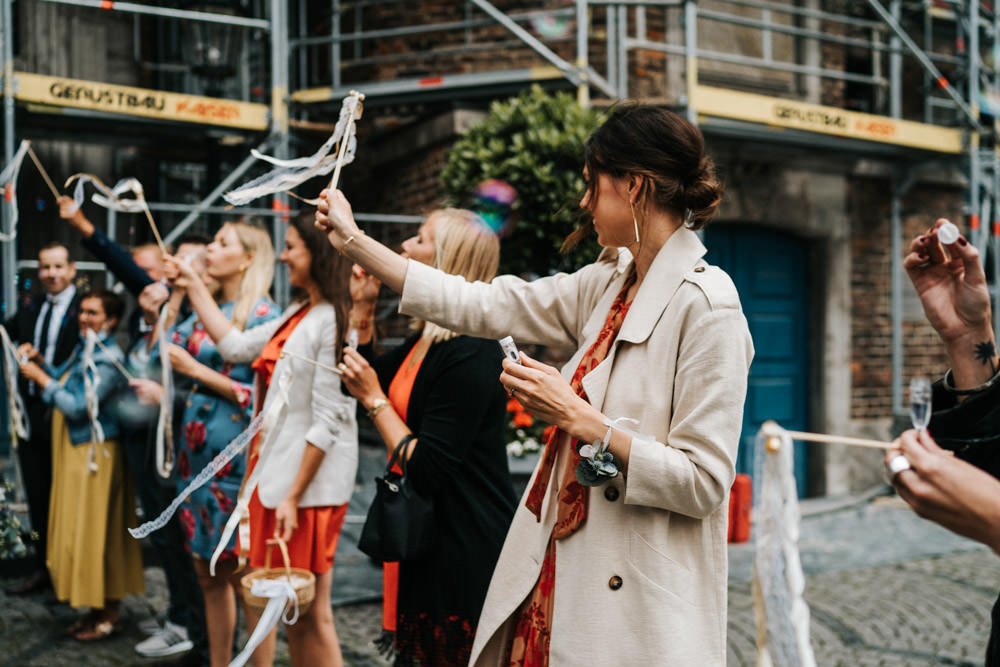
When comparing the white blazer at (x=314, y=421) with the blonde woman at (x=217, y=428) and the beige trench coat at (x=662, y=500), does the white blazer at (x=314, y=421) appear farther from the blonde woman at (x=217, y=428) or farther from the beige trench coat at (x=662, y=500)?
the beige trench coat at (x=662, y=500)

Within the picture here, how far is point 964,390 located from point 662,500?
2.45 feet

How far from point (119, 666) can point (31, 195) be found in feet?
18.8

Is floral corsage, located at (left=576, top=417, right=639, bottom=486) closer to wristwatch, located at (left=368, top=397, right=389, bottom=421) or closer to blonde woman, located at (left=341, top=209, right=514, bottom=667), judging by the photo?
blonde woman, located at (left=341, top=209, right=514, bottom=667)

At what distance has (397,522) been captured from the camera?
2.54m

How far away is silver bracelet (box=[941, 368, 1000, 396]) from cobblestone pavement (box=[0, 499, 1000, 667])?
2.71 metres

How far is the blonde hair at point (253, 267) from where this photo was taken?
4050mm

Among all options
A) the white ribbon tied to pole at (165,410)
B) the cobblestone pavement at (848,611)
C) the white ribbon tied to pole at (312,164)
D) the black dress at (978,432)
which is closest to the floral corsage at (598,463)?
the black dress at (978,432)

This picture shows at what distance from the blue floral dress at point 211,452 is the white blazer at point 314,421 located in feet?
1.58

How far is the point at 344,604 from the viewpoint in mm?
5297

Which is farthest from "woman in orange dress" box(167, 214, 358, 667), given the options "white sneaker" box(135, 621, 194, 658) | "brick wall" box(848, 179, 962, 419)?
"brick wall" box(848, 179, 962, 419)

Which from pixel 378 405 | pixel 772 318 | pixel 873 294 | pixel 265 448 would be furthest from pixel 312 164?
pixel 873 294

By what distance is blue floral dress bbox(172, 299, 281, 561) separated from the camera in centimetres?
377

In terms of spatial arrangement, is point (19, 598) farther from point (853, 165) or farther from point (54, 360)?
point (853, 165)

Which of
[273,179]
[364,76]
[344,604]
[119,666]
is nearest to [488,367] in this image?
[273,179]
